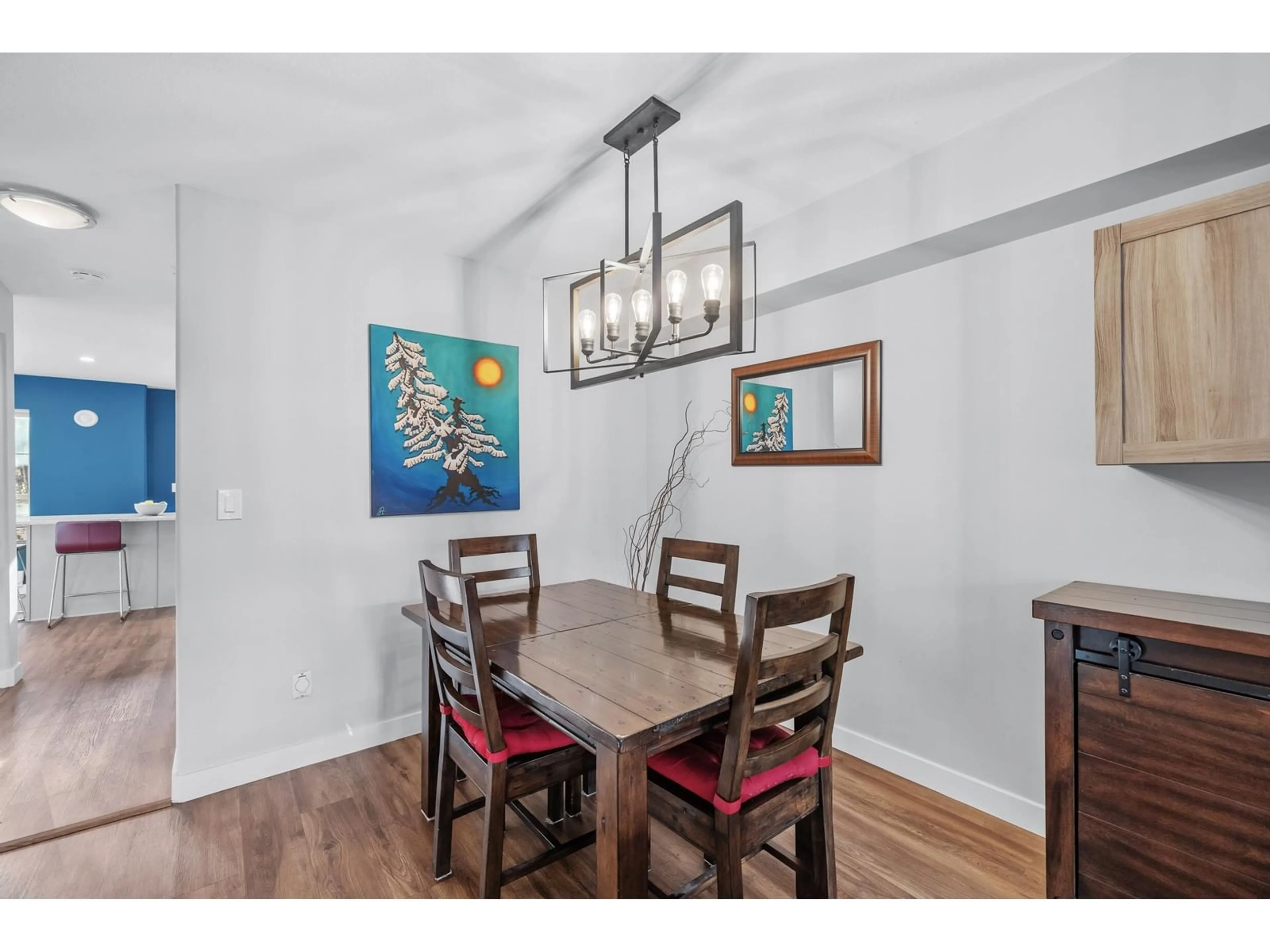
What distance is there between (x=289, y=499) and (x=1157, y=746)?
3.06 meters

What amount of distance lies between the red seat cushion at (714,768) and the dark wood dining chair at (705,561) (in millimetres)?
653

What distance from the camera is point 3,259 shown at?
10.0 feet

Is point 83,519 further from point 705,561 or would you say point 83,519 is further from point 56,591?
point 705,561

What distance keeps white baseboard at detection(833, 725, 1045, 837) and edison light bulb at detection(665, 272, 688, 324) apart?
6.67ft

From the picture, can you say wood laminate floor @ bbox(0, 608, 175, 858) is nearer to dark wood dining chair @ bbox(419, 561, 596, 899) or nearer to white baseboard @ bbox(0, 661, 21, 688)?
white baseboard @ bbox(0, 661, 21, 688)

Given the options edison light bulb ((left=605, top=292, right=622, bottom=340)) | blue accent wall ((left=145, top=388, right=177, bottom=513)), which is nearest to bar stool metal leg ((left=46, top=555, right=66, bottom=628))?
blue accent wall ((left=145, top=388, right=177, bottom=513))

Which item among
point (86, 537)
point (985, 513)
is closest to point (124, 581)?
point (86, 537)

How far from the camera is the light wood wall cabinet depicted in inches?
54.1

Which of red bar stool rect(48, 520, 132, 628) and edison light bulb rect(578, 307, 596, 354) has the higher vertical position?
edison light bulb rect(578, 307, 596, 354)

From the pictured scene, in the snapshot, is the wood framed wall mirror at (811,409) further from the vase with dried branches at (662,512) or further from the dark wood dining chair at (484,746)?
the dark wood dining chair at (484,746)

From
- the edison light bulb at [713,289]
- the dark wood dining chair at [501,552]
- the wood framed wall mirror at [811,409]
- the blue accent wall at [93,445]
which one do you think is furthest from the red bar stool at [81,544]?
the edison light bulb at [713,289]

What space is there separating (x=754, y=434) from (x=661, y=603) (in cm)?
116

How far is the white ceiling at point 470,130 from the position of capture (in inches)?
65.7
